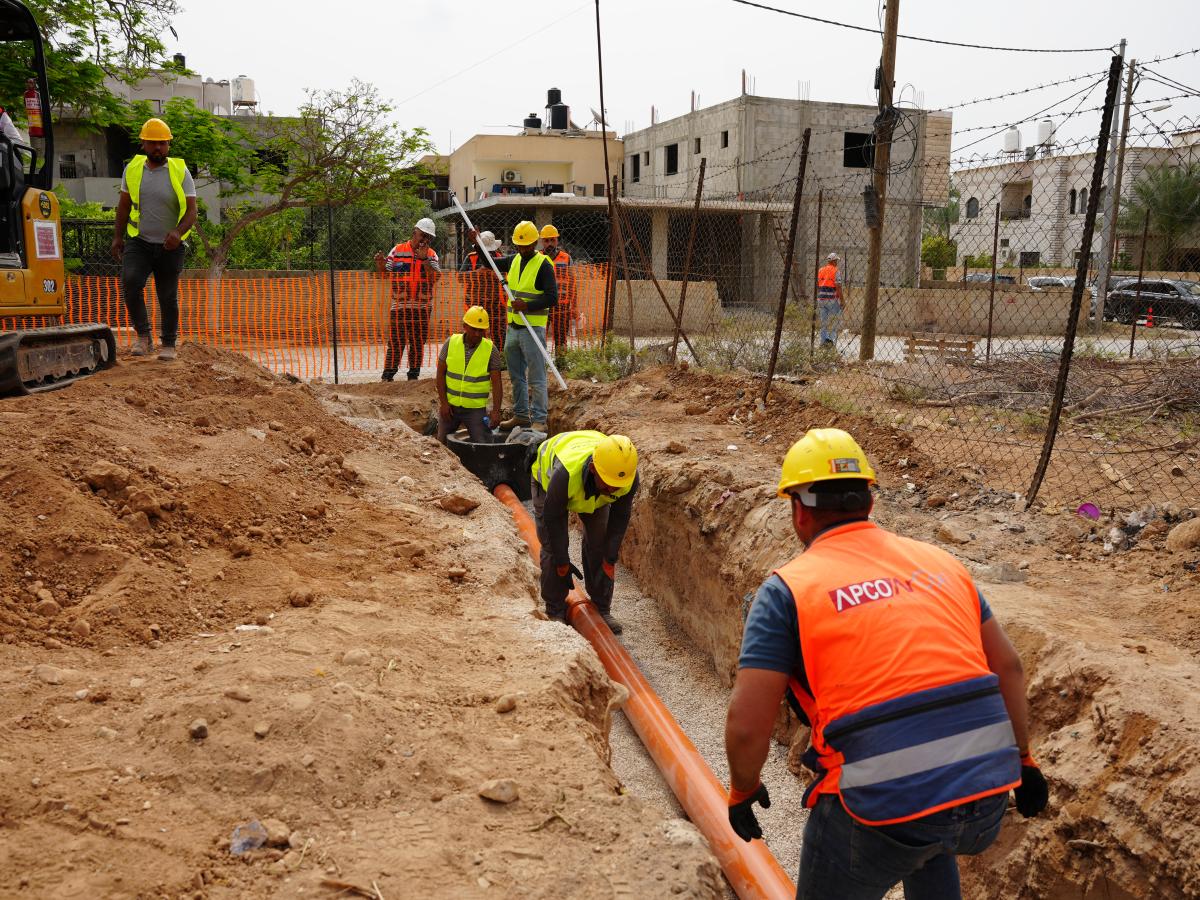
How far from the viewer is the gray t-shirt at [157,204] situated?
7707mm

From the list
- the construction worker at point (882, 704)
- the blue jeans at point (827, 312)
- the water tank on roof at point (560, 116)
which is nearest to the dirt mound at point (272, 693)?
the construction worker at point (882, 704)

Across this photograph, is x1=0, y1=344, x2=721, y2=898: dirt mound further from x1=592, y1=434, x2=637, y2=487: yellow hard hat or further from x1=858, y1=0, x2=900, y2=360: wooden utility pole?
x1=858, y1=0, x2=900, y2=360: wooden utility pole

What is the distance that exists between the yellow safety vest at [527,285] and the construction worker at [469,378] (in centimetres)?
91

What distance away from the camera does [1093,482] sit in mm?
6602

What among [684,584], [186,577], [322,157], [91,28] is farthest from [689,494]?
[322,157]

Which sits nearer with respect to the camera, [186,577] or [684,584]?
[186,577]

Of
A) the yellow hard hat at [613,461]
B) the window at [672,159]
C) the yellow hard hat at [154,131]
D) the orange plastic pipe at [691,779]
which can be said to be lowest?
the orange plastic pipe at [691,779]

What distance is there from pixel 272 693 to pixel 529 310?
7.10 metres

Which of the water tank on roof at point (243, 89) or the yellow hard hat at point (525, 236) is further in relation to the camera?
the water tank on roof at point (243, 89)

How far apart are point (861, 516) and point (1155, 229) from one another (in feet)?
110

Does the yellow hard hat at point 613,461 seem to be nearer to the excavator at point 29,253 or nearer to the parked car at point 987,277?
the excavator at point 29,253

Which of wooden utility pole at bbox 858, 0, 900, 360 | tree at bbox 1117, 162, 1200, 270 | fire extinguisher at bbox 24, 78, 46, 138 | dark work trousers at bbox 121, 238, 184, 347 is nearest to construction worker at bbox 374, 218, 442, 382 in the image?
dark work trousers at bbox 121, 238, 184, 347

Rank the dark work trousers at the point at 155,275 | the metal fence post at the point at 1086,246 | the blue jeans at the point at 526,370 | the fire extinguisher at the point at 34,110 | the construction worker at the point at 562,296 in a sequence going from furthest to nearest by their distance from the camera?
the construction worker at the point at 562,296 < the blue jeans at the point at 526,370 < the dark work trousers at the point at 155,275 < the fire extinguisher at the point at 34,110 < the metal fence post at the point at 1086,246

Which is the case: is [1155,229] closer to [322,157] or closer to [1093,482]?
[322,157]
